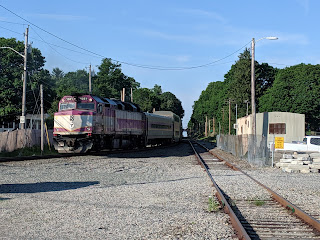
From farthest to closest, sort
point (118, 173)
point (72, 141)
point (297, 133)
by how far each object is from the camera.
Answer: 1. point (297, 133)
2. point (72, 141)
3. point (118, 173)

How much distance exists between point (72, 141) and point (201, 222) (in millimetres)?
18485

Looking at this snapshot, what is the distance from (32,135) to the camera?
29891 mm

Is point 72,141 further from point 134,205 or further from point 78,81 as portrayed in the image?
point 78,81

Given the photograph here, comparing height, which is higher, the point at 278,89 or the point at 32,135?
the point at 278,89

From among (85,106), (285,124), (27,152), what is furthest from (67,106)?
(285,124)

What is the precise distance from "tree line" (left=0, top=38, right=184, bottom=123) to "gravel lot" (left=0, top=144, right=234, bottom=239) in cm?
1824

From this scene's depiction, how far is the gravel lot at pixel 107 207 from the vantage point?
6359 millimetres

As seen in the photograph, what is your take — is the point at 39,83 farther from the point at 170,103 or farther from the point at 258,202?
the point at 170,103

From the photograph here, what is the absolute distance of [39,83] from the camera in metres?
66.8

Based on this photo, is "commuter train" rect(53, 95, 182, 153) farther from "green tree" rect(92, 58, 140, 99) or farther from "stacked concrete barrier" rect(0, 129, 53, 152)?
"green tree" rect(92, 58, 140, 99)

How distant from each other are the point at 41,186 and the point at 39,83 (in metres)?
57.7

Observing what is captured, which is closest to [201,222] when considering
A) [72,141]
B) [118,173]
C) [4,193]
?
[4,193]

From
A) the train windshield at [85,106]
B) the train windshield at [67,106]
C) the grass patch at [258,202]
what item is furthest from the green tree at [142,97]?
the grass patch at [258,202]

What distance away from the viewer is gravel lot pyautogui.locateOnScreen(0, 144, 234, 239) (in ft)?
20.9
